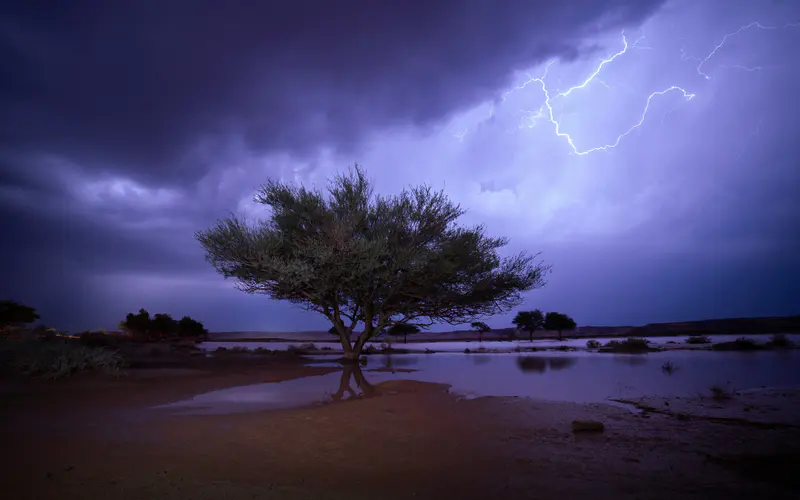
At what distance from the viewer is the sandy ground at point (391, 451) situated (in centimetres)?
342

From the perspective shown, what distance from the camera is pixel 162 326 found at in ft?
128

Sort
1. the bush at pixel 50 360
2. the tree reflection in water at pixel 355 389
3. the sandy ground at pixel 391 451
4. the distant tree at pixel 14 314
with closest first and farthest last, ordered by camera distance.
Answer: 1. the sandy ground at pixel 391 451
2. the tree reflection in water at pixel 355 389
3. the bush at pixel 50 360
4. the distant tree at pixel 14 314

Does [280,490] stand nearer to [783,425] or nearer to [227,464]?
[227,464]

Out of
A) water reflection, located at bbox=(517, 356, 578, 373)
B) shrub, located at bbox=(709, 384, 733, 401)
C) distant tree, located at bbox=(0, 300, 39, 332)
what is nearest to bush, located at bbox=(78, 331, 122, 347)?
distant tree, located at bbox=(0, 300, 39, 332)

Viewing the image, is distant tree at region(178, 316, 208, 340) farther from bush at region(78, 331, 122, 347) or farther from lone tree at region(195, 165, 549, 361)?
lone tree at region(195, 165, 549, 361)

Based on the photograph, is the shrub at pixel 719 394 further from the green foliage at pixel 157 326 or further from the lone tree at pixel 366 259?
the green foliage at pixel 157 326

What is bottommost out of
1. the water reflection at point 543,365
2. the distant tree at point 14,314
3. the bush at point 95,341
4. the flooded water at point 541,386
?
the water reflection at point 543,365

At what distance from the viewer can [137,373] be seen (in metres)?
10.6

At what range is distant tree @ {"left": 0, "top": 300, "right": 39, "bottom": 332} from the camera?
28297mm

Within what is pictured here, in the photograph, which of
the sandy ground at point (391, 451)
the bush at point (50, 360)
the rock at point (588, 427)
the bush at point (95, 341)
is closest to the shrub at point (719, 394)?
the sandy ground at point (391, 451)

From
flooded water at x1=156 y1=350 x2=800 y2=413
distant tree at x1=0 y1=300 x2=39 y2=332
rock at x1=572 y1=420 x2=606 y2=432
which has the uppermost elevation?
distant tree at x1=0 y1=300 x2=39 y2=332

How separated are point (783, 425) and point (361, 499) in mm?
6407

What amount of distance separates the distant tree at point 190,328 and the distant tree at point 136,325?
13.9 ft

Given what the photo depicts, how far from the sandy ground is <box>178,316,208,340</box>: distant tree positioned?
39.3 metres
